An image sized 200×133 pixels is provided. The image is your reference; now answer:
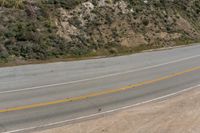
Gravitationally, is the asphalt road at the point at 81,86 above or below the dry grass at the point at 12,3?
below

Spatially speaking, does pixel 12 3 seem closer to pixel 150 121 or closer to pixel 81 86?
pixel 81 86

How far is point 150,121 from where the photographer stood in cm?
1381

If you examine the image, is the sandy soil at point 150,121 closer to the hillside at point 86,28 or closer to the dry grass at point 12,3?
the hillside at point 86,28

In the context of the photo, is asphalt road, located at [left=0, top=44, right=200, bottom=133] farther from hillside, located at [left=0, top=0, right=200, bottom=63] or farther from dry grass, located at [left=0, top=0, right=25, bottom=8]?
dry grass, located at [left=0, top=0, right=25, bottom=8]

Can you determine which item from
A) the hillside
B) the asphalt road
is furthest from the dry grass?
the asphalt road

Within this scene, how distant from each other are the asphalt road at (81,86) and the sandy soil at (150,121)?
0.64 metres

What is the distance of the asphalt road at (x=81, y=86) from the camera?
1365 cm

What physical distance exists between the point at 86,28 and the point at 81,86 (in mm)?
12690

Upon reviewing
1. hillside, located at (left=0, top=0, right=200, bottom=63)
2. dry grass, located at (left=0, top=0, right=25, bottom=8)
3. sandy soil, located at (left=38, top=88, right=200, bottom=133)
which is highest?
dry grass, located at (left=0, top=0, right=25, bottom=8)

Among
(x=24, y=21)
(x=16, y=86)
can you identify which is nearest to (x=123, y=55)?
(x=24, y=21)

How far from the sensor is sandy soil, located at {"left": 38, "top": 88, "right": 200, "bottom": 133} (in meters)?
12.9

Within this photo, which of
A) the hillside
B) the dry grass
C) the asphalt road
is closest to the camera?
the asphalt road

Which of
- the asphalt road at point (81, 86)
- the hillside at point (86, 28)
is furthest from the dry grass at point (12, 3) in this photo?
the asphalt road at point (81, 86)

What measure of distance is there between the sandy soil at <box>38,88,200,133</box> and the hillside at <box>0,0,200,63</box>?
439 inches
